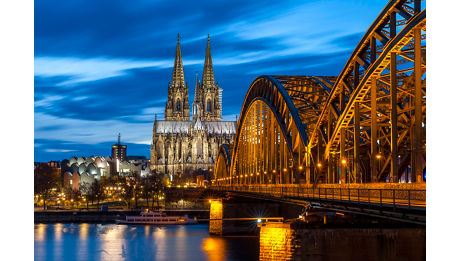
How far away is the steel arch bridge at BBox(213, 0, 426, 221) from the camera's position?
31188 millimetres

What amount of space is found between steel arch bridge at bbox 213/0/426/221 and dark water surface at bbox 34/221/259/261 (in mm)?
7346

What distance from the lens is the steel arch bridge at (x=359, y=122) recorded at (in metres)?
31.2

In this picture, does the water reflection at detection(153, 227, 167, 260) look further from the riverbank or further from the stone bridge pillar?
the riverbank

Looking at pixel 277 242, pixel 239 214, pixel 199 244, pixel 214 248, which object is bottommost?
pixel 199 244

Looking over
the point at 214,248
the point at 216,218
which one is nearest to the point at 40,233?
the point at 216,218

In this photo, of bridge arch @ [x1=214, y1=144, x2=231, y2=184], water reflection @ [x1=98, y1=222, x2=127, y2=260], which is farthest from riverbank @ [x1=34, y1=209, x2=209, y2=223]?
water reflection @ [x1=98, y1=222, x2=127, y2=260]

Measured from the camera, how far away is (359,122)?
1521 inches

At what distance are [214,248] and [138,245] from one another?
10684 mm

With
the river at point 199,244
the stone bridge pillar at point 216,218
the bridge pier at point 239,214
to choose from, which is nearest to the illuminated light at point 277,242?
the river at point 199,244

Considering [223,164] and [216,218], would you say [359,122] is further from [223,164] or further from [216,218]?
[223,164]

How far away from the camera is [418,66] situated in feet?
96.3
